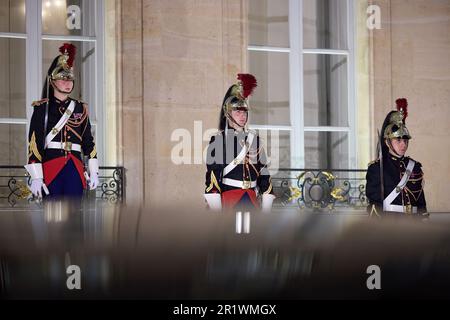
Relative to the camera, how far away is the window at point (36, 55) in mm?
8336

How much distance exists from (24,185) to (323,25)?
136 inches

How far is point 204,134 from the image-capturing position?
8422mm

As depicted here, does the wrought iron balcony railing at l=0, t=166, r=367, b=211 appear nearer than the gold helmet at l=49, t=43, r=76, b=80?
No

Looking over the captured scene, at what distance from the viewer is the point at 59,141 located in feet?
18.6

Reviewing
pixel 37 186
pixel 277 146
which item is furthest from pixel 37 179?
pixel 277 146

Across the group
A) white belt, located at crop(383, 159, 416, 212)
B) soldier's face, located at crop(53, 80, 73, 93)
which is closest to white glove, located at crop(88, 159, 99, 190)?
soldier's face, located at crop(53, 80, 73, 93)

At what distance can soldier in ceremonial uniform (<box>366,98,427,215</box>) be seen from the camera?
5.96 metres

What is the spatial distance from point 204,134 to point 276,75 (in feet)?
3.89

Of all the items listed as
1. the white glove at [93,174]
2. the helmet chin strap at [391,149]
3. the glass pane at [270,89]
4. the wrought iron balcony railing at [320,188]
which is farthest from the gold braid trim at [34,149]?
the glass pane at [270,89]

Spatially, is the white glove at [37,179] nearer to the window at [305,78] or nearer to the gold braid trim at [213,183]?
the gold braid trim at [213,183]

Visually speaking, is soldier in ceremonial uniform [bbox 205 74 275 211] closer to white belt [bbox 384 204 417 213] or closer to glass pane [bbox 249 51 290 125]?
white belt [bbox 384 204 417 213]

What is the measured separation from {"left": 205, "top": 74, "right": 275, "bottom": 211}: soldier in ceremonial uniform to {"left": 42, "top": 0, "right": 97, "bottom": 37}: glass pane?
2.95 metres

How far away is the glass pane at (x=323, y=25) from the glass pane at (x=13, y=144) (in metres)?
3.02

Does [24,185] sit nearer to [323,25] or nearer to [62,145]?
[62,145]
